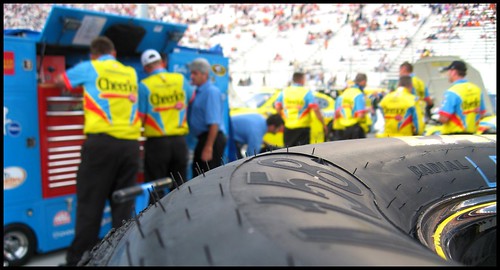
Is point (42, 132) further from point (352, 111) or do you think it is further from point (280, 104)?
point (352, 111)

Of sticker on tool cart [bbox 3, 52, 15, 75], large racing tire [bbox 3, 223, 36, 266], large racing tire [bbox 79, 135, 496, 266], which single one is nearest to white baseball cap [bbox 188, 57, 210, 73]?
sticker on tool cart [bbox 3, 52, 15, 75]

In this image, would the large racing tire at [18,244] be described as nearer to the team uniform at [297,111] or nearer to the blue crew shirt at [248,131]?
the blue crew shirt at [248,131]

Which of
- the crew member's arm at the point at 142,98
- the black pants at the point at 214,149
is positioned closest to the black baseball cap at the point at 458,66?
the black pants at the point at 214,149

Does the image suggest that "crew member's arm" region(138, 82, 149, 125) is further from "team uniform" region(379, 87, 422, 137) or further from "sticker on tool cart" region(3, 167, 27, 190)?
"team uniform" region(379, 87, 422, 137)

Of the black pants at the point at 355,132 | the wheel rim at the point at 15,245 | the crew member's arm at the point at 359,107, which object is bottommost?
the wheel rim at the point at 15,245

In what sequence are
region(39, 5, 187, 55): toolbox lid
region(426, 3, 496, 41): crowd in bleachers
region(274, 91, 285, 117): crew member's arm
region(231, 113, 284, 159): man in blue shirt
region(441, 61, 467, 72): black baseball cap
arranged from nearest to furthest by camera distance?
region(426, 3, 496, 41): crowd in bleachers, region(39, 5, 187, 55): toolbox lid, region(441, 61, 467, 72): black baseball cap, region(231, 113, 284, 159): man in blue shirt, region(274, 91, 285, 117): crew member's arm

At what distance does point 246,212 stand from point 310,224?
103mm

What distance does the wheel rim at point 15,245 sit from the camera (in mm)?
2984

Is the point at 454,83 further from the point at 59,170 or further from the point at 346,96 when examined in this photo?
the point at 59,170

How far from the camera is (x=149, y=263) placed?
591 millimetres

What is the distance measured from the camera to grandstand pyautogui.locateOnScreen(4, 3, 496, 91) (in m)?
3.99

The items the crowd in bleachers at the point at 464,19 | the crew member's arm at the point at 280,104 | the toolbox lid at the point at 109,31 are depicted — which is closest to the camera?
the crowd in bleachers at the point at 464,19

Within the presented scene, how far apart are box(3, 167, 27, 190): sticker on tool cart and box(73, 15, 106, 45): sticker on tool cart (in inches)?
42.6

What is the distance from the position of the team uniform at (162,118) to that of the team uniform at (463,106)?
2.65 m
